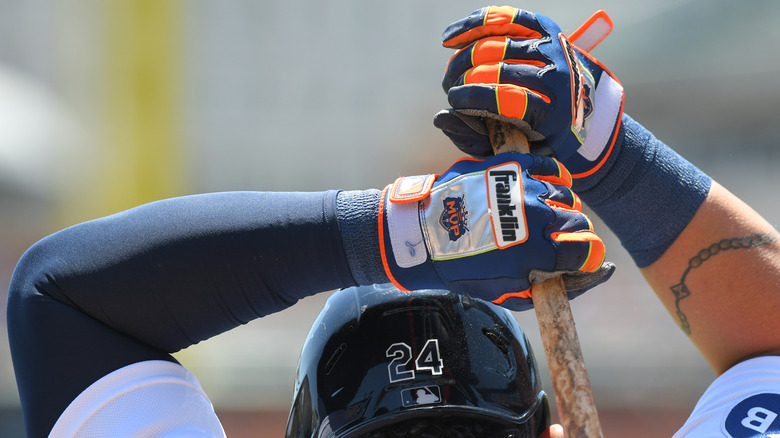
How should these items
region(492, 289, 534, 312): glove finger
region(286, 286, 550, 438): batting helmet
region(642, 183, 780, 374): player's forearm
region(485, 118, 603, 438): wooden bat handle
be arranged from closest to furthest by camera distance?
1. region(485, 118, 603, 438): wooden bat handle
2. region(492, 289, 534, 312): glove finger
3. region(286, 286, 550, 438): batting helmet
4. region(642, 183, 780, 374): player's forearm

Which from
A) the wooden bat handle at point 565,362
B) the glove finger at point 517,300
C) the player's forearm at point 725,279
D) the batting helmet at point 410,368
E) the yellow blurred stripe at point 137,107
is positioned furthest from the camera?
the yellow blurred stripe at point 137,107

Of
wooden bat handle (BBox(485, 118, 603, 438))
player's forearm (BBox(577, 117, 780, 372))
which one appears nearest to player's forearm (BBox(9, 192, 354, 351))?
wooden bat handle (BBox(485, 118, 603, 438))

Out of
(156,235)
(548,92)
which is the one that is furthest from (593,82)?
(156,235)

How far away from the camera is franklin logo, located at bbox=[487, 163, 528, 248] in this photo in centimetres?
89

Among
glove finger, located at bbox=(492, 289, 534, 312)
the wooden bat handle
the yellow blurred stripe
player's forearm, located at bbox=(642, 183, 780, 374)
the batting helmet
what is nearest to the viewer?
the wooden bat handle

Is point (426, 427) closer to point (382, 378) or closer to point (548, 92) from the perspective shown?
point (382, 378)

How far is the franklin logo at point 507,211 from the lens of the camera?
89 centimetres

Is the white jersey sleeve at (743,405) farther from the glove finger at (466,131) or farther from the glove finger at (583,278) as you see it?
the glove finger at (466,131)

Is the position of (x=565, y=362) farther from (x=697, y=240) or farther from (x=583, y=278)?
(x=697, y=240)

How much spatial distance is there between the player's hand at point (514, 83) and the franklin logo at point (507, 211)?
11 cm

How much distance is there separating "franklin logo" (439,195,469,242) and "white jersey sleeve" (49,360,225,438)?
392 mm

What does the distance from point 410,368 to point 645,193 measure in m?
0.46

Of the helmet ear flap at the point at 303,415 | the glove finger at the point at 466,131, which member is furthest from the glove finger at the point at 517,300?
the helmet ear flap at the point at 303,415

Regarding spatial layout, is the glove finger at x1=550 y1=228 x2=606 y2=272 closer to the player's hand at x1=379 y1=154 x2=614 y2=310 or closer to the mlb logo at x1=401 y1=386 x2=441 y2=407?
the player's hand at x1=379 y1=154 x2=614 y2=310
